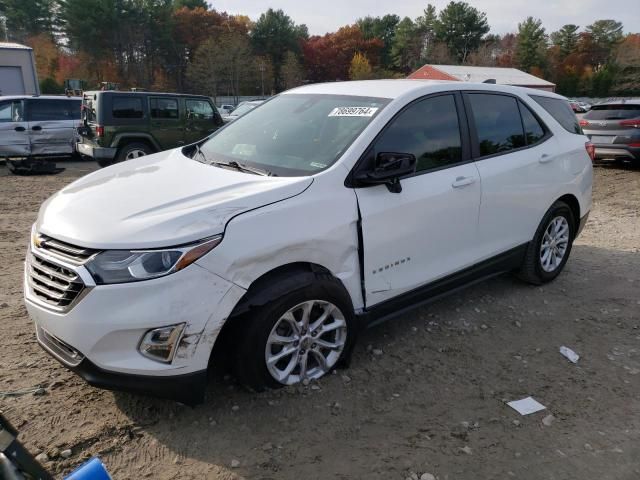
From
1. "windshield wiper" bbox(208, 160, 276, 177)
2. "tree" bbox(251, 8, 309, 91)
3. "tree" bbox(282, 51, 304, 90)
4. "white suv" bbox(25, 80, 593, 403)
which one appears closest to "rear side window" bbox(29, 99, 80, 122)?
"white suv" bbox(25, 80, 593, 403)

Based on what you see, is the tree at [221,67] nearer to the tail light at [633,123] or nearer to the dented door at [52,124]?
the dented door at [52,124]

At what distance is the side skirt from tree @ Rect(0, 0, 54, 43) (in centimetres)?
6891

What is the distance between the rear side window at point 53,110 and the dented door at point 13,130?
0.25 meters

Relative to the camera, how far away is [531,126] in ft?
14.6

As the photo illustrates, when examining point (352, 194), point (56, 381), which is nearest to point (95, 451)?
point (56, 381)

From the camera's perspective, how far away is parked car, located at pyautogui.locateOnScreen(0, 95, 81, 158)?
1169 cm

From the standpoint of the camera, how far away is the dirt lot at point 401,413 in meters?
2.52

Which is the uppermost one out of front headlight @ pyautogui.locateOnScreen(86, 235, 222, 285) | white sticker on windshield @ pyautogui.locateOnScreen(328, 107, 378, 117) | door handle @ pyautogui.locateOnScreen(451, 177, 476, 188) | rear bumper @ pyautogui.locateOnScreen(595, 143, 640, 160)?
white sticker on windshield @ pyautogui.locateOnScreen(328, 107, 378, 117)

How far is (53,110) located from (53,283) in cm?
1171

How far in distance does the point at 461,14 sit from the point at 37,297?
96447 mm

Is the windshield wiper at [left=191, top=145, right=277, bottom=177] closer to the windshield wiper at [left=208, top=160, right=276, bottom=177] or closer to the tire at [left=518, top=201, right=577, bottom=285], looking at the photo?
the windshield wiper at [left=208, top=160, right=276, bottom=177]

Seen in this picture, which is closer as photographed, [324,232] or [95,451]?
[95,451]

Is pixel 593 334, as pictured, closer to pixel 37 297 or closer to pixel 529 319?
pixel 529 319

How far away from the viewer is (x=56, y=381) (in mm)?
3121
